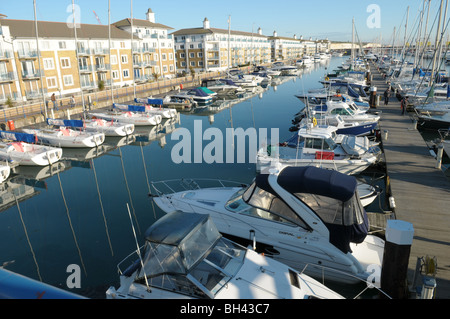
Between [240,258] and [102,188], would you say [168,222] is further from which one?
[102,188]

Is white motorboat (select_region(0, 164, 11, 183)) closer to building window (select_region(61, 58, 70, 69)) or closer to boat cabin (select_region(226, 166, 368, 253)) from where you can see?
boat cabin (select_region(226, 166, 368, 253))

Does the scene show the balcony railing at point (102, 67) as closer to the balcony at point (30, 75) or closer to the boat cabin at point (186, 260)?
the balcony at point (30, 75)

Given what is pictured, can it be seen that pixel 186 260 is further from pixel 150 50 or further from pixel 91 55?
pixel 150 50

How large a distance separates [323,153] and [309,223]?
8.19 metres

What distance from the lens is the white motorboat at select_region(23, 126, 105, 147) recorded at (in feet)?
79.7

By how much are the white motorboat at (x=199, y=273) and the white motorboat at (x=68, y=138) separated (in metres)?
18.8

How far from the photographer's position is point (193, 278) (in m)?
6.80

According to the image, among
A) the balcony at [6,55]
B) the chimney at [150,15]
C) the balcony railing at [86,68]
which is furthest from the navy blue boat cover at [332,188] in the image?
the chimney at [150,15]

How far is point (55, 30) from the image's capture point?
4306cm

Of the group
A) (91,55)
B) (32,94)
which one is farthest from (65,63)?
(32,94)
